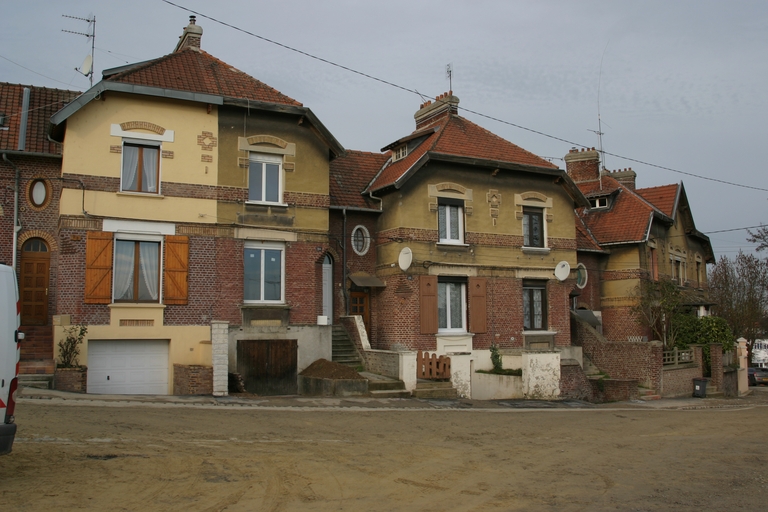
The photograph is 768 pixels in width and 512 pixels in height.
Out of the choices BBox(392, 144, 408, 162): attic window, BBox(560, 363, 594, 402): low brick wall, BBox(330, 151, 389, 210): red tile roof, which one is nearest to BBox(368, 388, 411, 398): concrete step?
BBox(560, 363, 594, 402): low brick wall

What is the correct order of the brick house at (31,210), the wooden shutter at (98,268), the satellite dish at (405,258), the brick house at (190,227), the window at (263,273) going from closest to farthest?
the wooden shutter at (98,268) < the brick house at (190,227) < the brick house at (31,210) < the window at (263,273) < the satellite dish at (405,258)

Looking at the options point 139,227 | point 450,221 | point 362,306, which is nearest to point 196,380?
point 139,227

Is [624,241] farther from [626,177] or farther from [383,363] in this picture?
[383,363]

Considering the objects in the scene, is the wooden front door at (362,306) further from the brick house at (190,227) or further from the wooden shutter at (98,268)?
the wooden shutter at (98,268)

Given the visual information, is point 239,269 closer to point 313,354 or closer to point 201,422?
point 313,354

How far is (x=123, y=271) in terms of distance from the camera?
18.1 metres

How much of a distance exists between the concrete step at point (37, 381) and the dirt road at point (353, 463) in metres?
2.65

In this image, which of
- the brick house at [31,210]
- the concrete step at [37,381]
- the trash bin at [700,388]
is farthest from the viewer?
the trash bin at [700,388]

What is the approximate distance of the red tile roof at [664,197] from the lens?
3155 centimetres

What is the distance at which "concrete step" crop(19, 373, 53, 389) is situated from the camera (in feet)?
51.5

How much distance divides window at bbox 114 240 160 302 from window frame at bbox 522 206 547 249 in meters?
12.7

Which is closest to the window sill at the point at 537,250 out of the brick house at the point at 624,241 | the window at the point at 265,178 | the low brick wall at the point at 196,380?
the brick house at the point at 624,241

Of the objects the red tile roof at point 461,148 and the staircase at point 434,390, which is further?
the red tile roof at point 461,148

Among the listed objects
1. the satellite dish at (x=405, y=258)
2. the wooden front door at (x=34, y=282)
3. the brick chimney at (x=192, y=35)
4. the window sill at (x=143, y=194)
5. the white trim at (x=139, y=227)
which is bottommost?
the wooden front door at (x=34, y=282)
